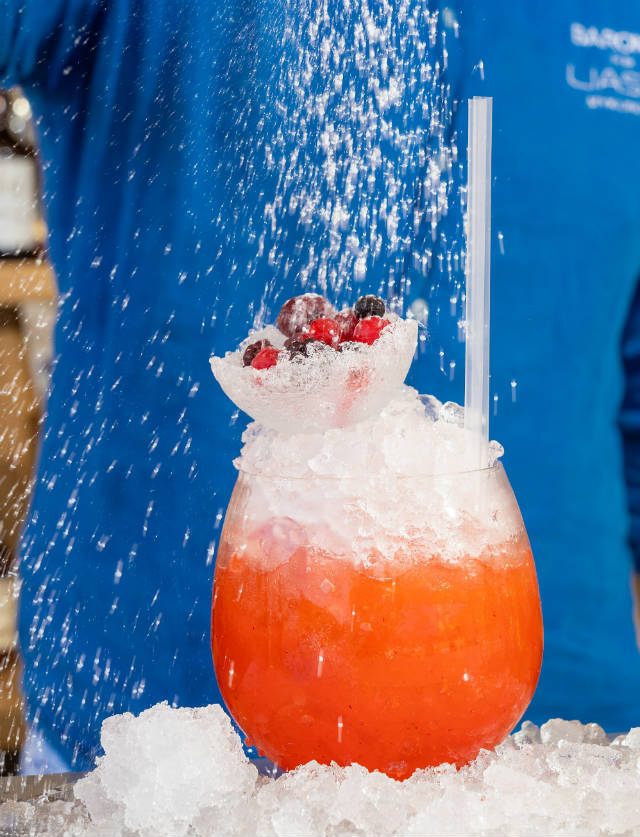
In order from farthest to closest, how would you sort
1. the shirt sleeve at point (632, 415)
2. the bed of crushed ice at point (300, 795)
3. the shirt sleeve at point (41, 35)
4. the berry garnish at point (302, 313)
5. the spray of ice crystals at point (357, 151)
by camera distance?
the shirt sleeve at point (632, 415), the spray of ice crystals at point (357, 151), the shirt sleeve at point (41, 35), the berry garnish at point (302, 313), the bed of crushed ice at point (300, 795)

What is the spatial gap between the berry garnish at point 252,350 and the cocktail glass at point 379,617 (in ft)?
0.33

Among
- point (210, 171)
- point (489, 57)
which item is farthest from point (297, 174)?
point (489, 57)

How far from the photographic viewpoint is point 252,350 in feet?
2.61

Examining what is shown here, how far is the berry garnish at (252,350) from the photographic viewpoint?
79 cm

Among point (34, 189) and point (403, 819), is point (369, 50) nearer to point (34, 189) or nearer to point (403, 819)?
point (34, 189)

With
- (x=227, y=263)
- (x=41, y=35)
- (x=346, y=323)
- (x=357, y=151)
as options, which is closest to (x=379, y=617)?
(x=346, y=323)

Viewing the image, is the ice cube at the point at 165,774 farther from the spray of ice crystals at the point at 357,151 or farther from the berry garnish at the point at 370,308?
the spray of ice crystals at the point at 357,151

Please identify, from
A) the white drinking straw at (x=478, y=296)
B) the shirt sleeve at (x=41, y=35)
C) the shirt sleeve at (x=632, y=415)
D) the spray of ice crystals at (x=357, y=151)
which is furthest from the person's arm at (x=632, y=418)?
the shirt sleeve at (x=41, y=35)

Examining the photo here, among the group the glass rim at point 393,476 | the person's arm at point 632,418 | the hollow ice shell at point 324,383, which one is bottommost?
the person's arm at point 632,418

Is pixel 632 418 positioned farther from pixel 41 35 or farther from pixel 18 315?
pixel 41 35

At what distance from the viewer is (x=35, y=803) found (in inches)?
31.7

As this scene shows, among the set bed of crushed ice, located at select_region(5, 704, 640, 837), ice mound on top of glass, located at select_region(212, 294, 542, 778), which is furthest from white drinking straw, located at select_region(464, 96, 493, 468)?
bed of crushed ice, located at select_region(5, 704, 640, 837)

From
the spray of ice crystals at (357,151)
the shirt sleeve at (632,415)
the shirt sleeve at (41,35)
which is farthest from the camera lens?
the shirt sleeve at (632,415)

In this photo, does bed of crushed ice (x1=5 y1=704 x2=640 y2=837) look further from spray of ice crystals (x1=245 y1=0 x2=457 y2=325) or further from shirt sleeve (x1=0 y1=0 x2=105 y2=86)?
shirt sleeve (x1=0 y1=0 x2=105 y2=86)
